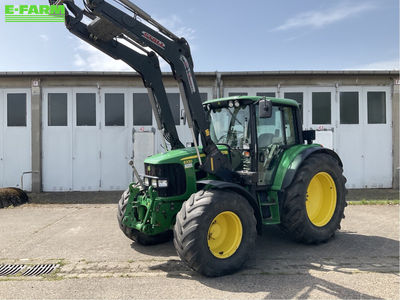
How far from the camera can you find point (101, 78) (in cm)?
1123

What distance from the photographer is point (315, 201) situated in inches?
218

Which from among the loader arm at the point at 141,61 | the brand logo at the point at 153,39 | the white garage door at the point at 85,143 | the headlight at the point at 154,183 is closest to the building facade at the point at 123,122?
the white garage door at the point at 85,143

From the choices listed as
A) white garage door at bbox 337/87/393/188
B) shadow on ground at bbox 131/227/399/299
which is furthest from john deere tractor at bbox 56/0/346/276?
white garage door at bbox 337/87/393/188

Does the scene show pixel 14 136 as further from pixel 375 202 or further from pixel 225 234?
pixel 375 202

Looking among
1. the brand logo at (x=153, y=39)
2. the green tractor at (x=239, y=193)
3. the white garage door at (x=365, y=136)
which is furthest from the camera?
the white garage door at (x=365, y=136)

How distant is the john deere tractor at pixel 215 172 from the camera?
397 centimetres

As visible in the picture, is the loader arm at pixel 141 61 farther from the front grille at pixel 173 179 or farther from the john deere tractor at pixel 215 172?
the front grille at pixel 173 179

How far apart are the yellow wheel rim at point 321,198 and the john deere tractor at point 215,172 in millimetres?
17

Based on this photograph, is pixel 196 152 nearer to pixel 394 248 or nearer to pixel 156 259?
pixel 156 259

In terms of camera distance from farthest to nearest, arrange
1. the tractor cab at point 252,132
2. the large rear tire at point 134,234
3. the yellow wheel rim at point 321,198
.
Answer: the yellow wheel rim at point 321,198, the large rear tire at point 134,234, the tractor cab at point 252,132

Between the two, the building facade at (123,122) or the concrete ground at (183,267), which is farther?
the building facade at (123,122)

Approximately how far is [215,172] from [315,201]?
2.12 m

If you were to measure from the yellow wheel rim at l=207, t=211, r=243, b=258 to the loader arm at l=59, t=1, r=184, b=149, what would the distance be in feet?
6.07

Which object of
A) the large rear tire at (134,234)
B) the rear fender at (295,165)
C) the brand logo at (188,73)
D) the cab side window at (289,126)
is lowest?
the large rear tire at (134,234)
